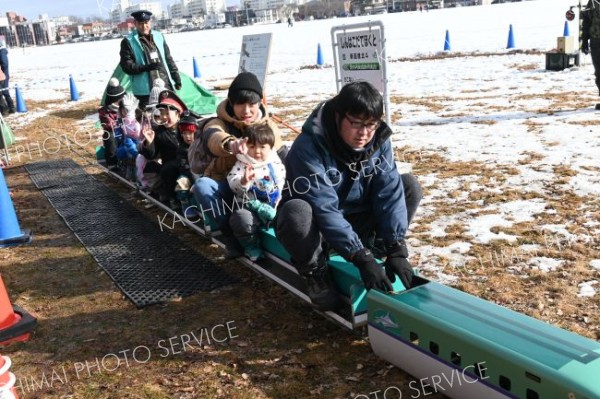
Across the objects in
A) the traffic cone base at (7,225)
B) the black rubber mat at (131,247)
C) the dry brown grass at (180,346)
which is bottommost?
the dry brown grass at (180,346)

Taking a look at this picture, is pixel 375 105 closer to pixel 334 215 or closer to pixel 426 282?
pixel 334 215

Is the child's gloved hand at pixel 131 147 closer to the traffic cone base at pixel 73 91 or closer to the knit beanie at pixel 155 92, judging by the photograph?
the knit beanie at pixel 155 92

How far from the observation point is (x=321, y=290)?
3355 millimetres

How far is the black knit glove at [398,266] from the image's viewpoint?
3.01 meters

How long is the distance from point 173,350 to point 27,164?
283 inches

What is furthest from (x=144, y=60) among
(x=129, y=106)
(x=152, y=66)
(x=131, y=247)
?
(x=131, y=247)

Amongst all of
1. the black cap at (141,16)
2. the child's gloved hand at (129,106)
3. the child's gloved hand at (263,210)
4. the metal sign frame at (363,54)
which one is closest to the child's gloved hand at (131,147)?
the child's gloved hand at (129,106)

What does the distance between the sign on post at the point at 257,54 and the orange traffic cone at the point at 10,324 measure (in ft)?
15.5

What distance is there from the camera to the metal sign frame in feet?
19.6

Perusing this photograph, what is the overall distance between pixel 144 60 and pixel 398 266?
624cm

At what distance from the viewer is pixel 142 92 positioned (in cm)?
819

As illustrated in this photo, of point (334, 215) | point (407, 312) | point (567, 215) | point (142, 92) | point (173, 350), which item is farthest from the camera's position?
point (142, 92)

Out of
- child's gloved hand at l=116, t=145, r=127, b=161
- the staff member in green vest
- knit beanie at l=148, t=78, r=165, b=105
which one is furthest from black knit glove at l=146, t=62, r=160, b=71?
child's gloved hand at l=116, t=145, r=127, b=161

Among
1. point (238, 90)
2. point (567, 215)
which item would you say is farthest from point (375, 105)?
point (567, 215)
